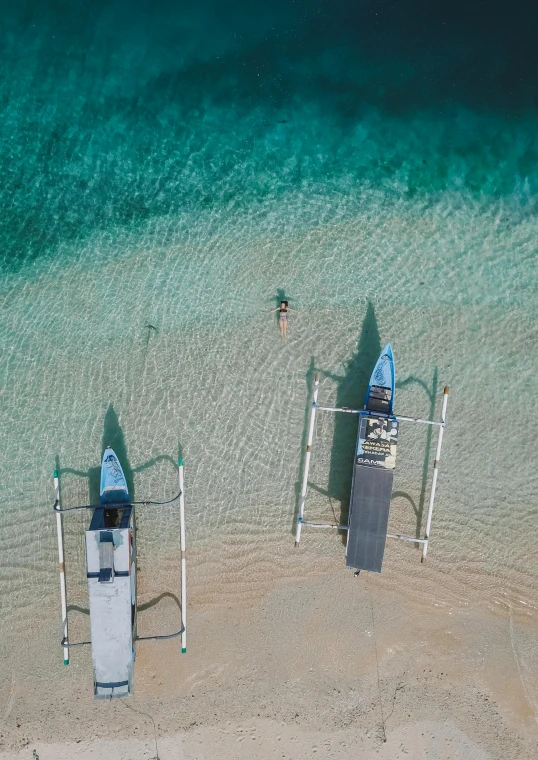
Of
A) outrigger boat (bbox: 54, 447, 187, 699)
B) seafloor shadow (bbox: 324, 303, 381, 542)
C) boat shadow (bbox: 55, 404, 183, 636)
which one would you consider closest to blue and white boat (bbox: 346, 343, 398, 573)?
seafloor shadow (bbox: 324, 303, 381, 542)

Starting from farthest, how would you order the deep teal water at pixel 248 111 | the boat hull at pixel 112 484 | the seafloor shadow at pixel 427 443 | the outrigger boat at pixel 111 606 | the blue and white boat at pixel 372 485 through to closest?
the deep teal water at pixel 248 111 < the seafloor shadow at pixel 427 443 < the boat hull at pixel 112 484 < the blue and white boat at pixel 372 485 < the outrigger boat at pixel 111 606

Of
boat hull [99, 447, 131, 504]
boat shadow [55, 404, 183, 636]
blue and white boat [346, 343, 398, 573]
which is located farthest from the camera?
boat shadow [55, 404, 183, 636]

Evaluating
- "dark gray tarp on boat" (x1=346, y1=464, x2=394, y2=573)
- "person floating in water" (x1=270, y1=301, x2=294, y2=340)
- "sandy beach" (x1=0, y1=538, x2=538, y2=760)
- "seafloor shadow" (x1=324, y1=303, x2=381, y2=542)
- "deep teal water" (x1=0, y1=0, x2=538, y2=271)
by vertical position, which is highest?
"deep teal water" (x1=0, y1=0, x2=538, y2=271)

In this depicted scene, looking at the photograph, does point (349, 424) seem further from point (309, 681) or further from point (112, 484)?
point (309, 681)

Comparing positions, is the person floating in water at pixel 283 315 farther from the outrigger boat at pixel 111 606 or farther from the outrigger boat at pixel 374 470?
the outrigger boat at pixel 111 606

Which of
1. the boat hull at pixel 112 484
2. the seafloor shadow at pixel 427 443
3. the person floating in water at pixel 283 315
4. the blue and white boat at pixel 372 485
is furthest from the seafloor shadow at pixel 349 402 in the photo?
the boat hull at pixel 112 484

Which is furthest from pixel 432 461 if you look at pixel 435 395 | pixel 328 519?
pixel 328 519

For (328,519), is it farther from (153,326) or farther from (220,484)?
(153,326)

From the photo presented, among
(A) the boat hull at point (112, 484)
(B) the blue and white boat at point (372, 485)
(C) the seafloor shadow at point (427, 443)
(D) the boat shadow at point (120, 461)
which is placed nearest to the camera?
(B) the blue and white boat at point (372, 485)

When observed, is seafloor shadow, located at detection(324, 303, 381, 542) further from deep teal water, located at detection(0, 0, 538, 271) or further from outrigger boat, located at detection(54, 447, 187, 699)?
outrigger boat, located at detection(54, 447, 187, 699)

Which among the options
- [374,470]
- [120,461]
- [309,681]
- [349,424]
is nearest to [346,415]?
[349,424]
